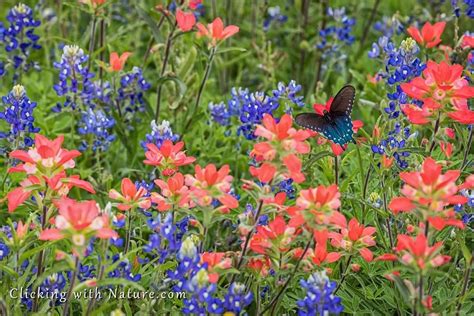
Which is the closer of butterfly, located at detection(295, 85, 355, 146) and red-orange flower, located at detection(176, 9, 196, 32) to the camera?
butterfly, located at detection(295, 85, 355, 146)

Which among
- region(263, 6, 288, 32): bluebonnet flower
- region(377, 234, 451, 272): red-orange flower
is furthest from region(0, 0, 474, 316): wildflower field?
region(263, 6, 288, 32): bluebonnet flower

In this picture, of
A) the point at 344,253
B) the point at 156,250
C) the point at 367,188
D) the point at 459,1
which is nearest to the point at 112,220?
the point at 156,250

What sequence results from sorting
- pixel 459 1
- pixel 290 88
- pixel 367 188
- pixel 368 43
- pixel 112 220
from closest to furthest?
1. pixel 112 220
2. pixel 367 188
3. pixel 290 88
4. pixel 459 1
5. pixel 368 43

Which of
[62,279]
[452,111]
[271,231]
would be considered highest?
[452,111]

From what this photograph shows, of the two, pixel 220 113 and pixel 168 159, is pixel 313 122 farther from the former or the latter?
pixel 220 113

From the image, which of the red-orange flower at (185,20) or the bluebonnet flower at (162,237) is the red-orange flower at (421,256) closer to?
the bluebonnet flower at (162,237)

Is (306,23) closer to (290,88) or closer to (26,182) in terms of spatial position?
(290,88)

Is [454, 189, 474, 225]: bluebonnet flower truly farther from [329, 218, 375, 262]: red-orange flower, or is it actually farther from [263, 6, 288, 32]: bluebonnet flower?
[263, 6, 288, 32]: bluebonnet flower
